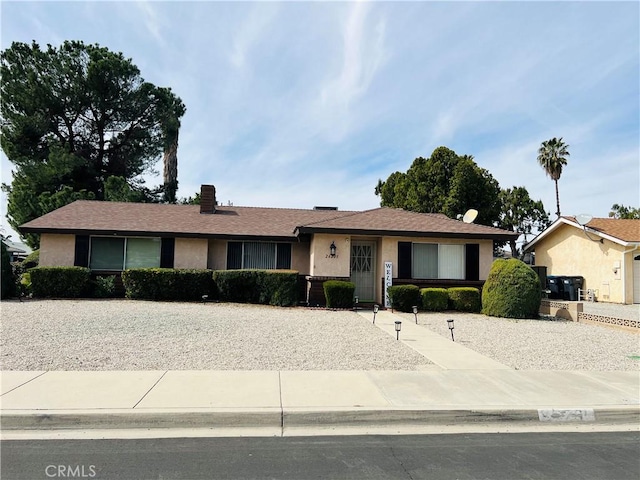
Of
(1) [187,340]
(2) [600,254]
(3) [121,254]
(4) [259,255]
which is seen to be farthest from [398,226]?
(2) [600,254]

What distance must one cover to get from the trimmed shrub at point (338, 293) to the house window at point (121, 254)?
7392mm

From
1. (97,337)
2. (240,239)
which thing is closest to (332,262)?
(240,239)

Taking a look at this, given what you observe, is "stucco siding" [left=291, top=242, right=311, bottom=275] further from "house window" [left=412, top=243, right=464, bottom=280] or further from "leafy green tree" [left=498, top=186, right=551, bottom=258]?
"leafy green tree" [left=498, top=186, right=551, bottom=258]

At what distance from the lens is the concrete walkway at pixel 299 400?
4883 millimetres

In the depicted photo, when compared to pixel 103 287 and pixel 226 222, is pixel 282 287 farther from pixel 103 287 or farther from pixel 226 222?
pixel 103 287

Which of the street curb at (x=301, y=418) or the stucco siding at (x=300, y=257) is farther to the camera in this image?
the stucco siding at (x=300, y=257)

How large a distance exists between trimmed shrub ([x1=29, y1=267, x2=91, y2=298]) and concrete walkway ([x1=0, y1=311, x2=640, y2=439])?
10533 mm

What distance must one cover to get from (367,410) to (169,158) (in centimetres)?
3315

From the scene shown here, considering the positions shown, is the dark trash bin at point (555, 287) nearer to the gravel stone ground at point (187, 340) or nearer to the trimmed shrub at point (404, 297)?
the trimmed shrub at point (404, 297)

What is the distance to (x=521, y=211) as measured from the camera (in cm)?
4412

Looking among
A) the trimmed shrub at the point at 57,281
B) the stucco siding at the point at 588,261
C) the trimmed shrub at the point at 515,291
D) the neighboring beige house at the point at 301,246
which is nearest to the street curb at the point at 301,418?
the trimmed shrub at the point at 515,291

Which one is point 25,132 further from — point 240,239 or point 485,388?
point 485,388

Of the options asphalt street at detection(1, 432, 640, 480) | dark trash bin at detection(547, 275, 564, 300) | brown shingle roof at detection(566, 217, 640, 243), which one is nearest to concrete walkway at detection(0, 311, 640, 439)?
asphalt street at detection(1, 432, 640, 480)

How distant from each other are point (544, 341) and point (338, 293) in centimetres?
680
